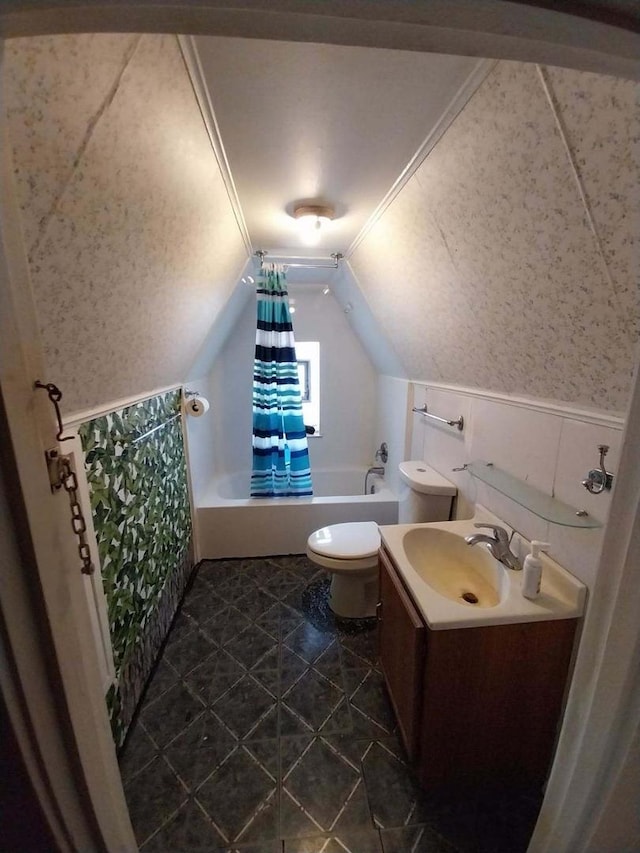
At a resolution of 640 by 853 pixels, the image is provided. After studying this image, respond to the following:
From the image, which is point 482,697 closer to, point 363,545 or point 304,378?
point 363,545

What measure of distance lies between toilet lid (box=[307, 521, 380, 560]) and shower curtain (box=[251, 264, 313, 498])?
70cm

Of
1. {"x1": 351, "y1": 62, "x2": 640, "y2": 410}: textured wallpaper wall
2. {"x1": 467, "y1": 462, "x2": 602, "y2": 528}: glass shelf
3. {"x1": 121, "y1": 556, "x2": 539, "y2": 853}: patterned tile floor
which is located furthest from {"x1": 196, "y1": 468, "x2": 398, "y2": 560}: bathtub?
{"x1": 351, "y1": 62, "x2": 640, "y2": 410}: textured wallpaper wall

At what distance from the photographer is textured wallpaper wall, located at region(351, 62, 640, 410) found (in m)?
0.64

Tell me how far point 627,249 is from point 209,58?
3.40 ft

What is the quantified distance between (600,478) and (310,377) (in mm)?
2613

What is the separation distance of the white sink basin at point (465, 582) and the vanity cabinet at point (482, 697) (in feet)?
0.12

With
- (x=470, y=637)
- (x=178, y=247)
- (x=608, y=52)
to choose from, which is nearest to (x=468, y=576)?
(x=470, y=637)

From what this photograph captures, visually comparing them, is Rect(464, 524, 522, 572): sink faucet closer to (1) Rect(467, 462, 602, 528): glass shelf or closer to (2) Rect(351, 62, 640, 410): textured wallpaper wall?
(1) Rect(467, 462, 602, 528): glass shelf

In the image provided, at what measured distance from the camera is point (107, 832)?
62 cm

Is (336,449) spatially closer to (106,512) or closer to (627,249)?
(106,512)

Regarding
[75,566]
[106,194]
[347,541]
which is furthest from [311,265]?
[75,566]

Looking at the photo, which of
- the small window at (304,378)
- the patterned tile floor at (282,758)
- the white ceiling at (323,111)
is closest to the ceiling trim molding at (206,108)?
the white ceiling at (323,111)

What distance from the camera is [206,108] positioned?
89cm

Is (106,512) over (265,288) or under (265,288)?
under
